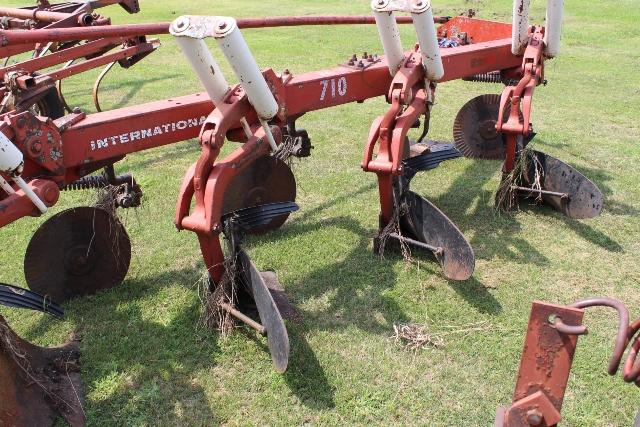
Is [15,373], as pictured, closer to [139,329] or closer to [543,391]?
[139,329]

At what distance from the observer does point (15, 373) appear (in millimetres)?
2727

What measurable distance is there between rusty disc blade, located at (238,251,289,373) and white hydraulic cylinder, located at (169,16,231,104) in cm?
90

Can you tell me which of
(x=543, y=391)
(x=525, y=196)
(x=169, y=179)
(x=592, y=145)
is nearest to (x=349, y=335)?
(x=543, y=391)

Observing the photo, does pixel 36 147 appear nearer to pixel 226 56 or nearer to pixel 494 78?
pixel 226 56

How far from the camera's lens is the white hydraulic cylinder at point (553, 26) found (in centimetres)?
434

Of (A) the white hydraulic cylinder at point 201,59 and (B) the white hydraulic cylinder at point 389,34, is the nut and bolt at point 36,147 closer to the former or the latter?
(A) the white hydraulic cylinder at point 201,59

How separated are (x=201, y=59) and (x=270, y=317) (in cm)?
134

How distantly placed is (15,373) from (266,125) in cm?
176

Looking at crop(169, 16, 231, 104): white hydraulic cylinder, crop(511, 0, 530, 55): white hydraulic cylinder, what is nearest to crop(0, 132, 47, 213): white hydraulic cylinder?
crop(169, 16, 231, 104): white hydraulic cylinder

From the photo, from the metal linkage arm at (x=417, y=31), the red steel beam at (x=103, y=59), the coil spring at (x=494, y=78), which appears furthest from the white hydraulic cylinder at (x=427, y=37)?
the red steel beam at (x=103, y=59)

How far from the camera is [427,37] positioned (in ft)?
12.3

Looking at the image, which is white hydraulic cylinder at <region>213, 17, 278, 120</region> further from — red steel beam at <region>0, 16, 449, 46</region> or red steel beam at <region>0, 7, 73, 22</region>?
red steel beam at <region>0, 7, 73, 22</region>

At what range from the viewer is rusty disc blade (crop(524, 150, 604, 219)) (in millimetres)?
4496

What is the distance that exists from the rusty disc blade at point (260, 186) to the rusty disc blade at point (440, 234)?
0.92 m
